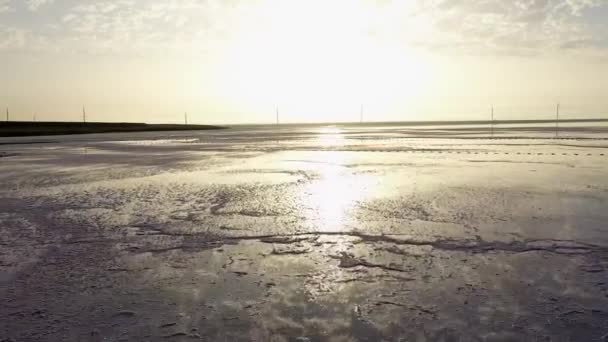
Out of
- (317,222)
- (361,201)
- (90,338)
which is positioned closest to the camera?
(90,338)

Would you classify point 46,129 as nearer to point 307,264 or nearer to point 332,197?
point 332,197

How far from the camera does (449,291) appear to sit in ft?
14.6

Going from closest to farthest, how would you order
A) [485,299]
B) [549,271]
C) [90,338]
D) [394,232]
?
[90,338] < [485,299] < [549,271] < [394,232]

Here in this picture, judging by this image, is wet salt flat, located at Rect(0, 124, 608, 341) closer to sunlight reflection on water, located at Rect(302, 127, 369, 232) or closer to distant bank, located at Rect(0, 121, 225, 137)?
sunlight reflection on water, located at Rect(302, 127, 369, 232)

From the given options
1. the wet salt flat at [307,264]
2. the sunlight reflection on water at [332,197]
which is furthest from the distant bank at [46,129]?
the wet salt flat at [307,264]

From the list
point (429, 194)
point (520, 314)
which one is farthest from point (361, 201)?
point (520, 314)

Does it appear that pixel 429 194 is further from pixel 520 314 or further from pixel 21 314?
pixel 21 314

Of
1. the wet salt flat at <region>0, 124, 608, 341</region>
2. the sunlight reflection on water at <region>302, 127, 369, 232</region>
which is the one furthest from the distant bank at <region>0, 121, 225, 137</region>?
the wet salt flat at <region>0, 124, 608, 341</region>

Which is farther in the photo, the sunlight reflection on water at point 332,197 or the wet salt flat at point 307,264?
the sunlight reflection on water at point 332,197

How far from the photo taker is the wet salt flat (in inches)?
147

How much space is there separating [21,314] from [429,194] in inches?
334

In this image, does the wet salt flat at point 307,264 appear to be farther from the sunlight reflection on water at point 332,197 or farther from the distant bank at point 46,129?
the distant bank at point 46,129

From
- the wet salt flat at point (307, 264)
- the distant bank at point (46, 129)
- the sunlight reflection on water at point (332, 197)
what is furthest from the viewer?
the distant bank at point (46, 129)

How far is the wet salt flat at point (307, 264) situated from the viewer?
12.3 feet
